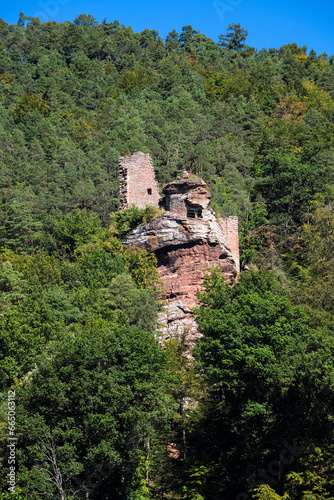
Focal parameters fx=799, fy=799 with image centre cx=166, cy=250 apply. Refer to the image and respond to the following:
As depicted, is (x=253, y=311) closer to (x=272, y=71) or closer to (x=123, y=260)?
(x=123, y=260)

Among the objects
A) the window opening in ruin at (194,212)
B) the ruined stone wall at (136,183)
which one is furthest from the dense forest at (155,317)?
the window opening in ruin at (194,212)

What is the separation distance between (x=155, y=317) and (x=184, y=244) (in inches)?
202

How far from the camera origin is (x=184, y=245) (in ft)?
125

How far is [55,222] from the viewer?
47.2m

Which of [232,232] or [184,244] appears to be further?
[232,232]

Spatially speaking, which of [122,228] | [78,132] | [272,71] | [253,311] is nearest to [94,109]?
[78,132]

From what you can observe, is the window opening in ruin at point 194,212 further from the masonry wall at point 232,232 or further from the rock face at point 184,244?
the masonry wall at point 232,232

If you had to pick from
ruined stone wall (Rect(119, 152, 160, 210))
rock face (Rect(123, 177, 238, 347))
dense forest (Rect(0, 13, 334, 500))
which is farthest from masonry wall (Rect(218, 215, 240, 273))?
ruined stone wall (Rect(119, 152, 160, 210))

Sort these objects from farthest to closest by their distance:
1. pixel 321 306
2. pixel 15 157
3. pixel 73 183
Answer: pixel 15 157 → pixel 73 183 → pixel 321 306

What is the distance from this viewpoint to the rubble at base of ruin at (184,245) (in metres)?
36.9

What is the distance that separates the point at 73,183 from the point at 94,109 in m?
24.5
